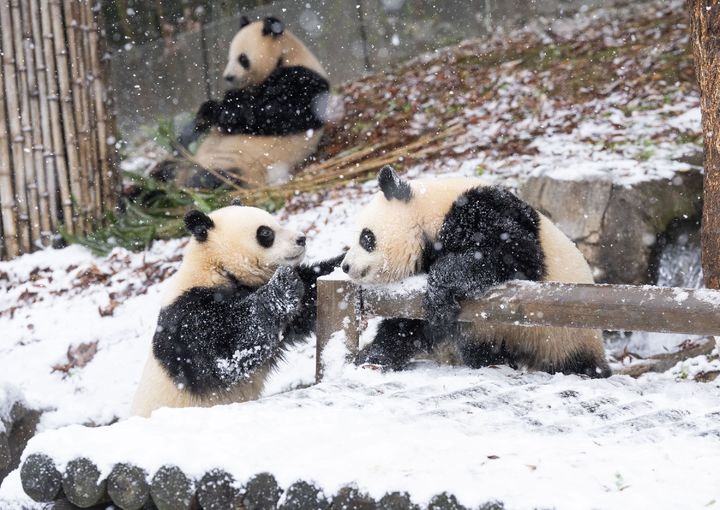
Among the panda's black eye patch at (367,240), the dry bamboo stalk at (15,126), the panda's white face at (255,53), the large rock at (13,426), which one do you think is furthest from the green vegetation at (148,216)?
the panda's black eye patch at (367,240)

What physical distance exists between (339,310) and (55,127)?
437 cm

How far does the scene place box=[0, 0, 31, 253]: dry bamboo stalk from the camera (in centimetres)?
657

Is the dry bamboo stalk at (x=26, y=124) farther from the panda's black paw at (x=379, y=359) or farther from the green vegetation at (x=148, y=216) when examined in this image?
the panda's black paw at (x=379, y=359)

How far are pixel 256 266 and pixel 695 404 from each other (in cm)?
195

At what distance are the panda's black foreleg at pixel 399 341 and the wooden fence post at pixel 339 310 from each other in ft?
0.80

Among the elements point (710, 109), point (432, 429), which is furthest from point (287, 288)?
point (710, 109)

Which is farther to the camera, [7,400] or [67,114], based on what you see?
[67,114]

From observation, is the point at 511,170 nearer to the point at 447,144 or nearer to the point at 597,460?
the point at 447,144

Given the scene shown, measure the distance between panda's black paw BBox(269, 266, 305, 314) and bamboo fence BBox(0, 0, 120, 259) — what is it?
12.7 ft

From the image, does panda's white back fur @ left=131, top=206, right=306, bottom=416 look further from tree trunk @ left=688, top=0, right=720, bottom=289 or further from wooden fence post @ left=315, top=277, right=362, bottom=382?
tree trunk @ left=688, top=0, right=720, bottom=289

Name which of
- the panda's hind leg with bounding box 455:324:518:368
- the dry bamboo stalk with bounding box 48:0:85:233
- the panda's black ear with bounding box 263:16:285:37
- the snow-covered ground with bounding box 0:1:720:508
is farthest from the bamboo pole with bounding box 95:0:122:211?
the panda's hind leg with bounding box 455:324:518:368

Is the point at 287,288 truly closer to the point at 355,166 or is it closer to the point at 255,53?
the point at 355,166

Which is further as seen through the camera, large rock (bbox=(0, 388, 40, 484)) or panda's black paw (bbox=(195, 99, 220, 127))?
panda's black paw (bbox=(195, 99, 220, 127))

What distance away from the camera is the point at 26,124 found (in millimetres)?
6660
